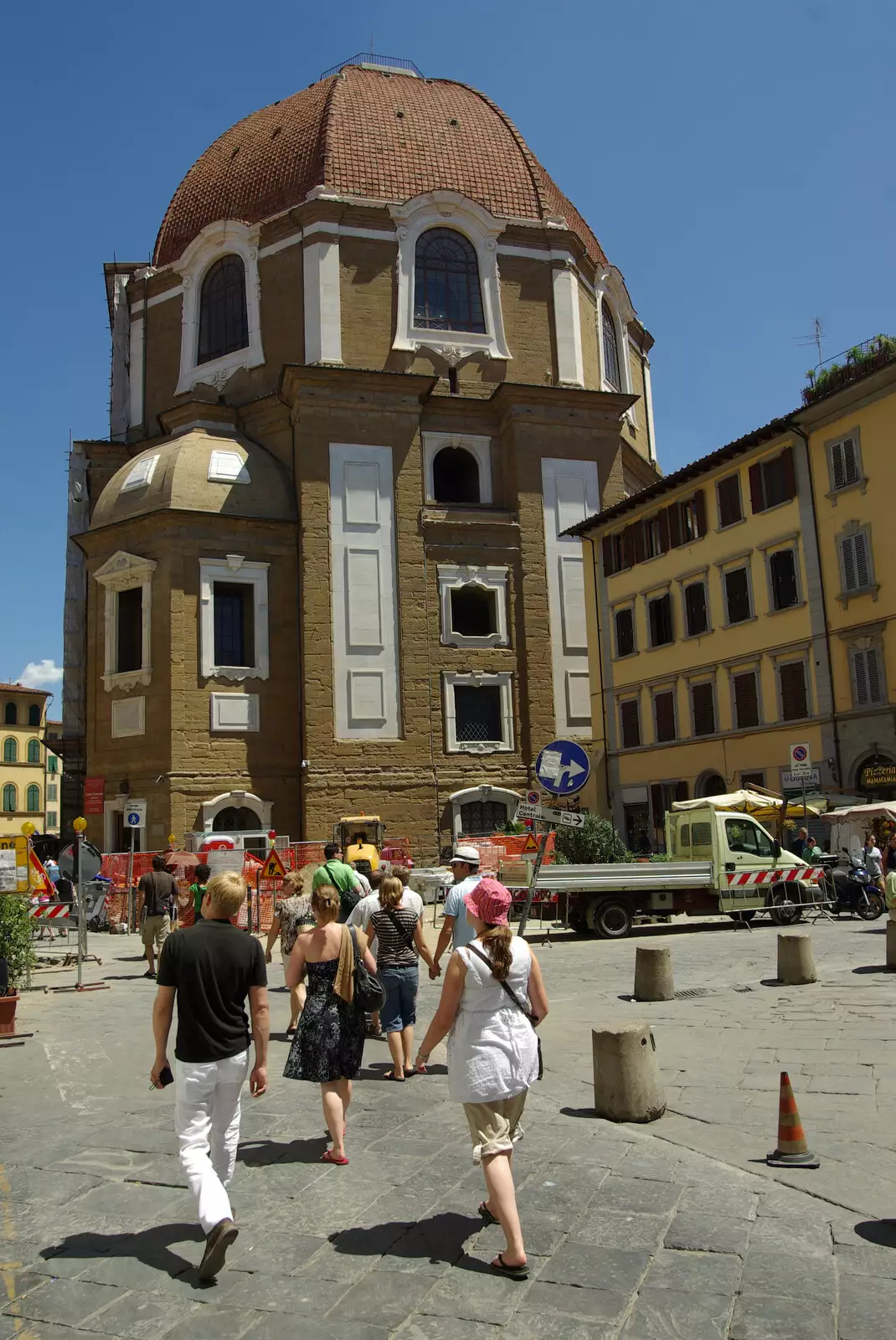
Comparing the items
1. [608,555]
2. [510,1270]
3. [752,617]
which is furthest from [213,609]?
[510,1270]

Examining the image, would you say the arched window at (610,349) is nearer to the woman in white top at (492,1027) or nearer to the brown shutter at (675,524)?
the brown shutter at (675,524)

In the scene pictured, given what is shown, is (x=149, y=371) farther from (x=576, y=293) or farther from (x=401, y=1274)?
(x=401, y=1274)

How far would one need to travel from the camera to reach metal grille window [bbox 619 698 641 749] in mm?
32938

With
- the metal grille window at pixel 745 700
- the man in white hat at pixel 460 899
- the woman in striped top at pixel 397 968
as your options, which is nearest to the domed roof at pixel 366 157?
the metal grille window at pixel 745 700

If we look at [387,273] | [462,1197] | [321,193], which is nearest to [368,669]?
[387,273]

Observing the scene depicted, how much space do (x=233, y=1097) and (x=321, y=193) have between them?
35.9m

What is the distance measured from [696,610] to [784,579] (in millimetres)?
3288

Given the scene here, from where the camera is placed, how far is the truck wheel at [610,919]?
1859cm

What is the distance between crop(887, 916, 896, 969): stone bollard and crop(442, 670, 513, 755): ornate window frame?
21480mm

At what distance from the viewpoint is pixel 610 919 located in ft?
61.6

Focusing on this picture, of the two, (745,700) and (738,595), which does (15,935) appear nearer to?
(745,700)

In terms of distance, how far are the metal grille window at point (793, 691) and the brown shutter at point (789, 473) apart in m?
4.12

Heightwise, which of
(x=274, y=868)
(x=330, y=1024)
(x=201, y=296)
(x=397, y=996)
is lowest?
(x=397, y=996)

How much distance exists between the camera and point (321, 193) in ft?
120
